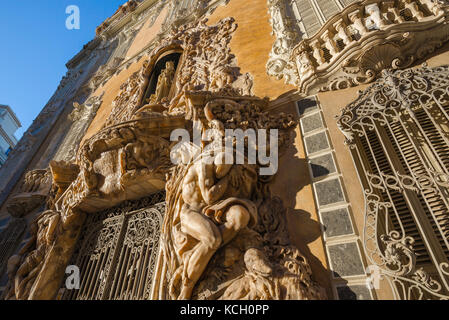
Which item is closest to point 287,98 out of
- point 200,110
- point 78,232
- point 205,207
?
point 200,110

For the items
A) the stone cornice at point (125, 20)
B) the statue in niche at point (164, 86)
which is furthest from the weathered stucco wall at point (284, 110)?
the stone cornice at point (125, 20)

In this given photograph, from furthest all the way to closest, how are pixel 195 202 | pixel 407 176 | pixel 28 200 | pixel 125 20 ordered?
pixel 125 20, pixel 28 200, pixel 195 202, pixel 407 176

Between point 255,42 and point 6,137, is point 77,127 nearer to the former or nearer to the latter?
point 255,42

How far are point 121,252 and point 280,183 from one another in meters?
3.02

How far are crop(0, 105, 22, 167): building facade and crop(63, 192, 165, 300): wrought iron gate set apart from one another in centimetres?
2136

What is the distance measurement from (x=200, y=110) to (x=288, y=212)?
6.67 ft

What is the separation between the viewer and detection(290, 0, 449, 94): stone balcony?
321cm

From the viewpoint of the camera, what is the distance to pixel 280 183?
309 centimetres

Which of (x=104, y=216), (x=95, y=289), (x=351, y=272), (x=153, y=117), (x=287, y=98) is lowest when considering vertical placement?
(x=95, y=289)

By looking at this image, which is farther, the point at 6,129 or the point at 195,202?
the point at 6,129

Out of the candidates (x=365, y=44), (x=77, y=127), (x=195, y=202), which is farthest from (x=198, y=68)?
(x=77, y=127)

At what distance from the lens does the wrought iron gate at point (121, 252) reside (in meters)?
3.81
